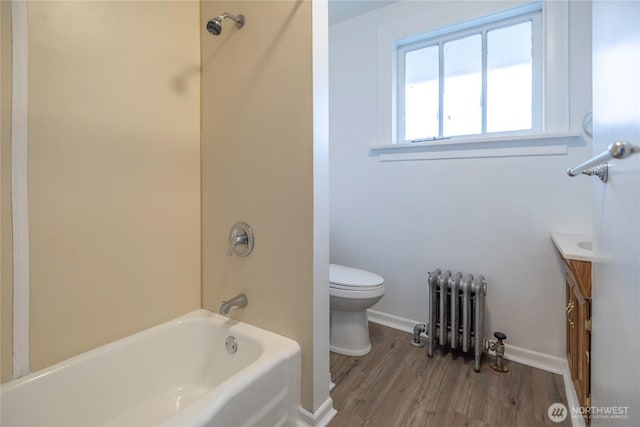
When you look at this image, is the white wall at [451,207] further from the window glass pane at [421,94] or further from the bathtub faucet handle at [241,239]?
the bathtub faucet handle at [241,239]

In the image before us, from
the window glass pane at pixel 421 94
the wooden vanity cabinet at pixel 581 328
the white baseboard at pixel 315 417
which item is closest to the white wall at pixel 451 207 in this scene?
the window glass pane at pixel 421 94

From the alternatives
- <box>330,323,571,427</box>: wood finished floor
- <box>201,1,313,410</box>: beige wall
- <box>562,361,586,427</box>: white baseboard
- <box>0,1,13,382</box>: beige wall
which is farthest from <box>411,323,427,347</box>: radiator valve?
<box>0,1,13,382</box>: beige wall

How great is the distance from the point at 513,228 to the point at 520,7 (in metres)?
1.33

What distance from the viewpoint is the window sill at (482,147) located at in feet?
5.29

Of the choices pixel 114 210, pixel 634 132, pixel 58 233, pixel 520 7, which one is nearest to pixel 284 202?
pixel 114 210

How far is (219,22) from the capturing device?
118 cm

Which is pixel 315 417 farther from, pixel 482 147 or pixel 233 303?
pixel 482 147

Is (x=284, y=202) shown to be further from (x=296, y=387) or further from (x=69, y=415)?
(x=69, y=415)

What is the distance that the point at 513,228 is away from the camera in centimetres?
175

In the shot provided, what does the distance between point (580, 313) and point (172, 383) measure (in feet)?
5.82

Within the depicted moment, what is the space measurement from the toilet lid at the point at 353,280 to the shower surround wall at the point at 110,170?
0.81 metres

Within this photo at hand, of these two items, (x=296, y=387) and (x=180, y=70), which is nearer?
(x=296, y=387)

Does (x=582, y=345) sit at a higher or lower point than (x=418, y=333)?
higher

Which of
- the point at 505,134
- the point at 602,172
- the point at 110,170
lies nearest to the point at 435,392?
the point at 602,172
